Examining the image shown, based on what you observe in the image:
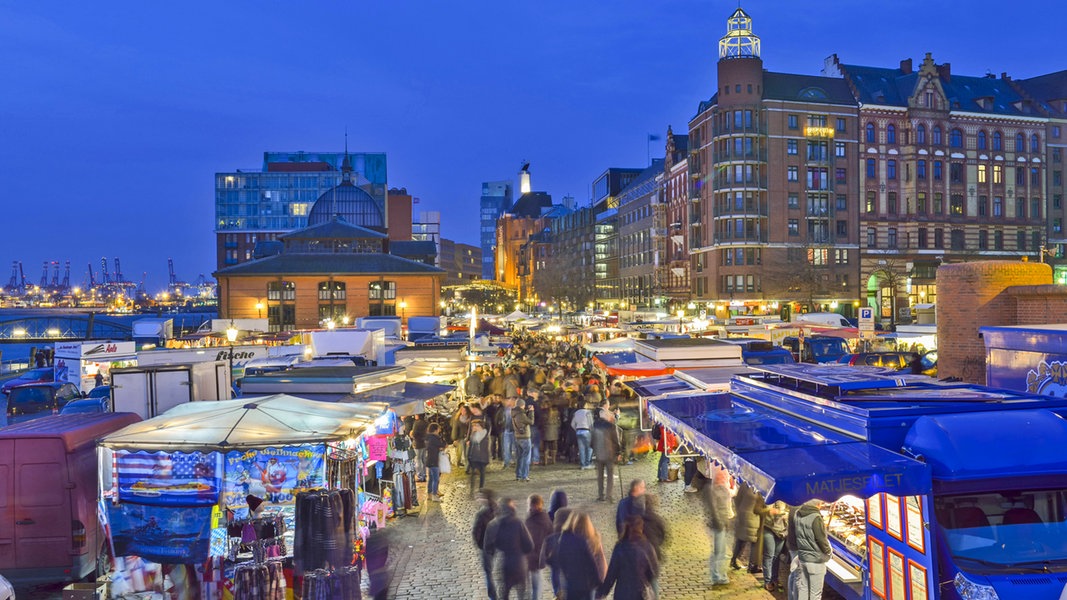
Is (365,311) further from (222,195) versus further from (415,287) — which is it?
(222,195)

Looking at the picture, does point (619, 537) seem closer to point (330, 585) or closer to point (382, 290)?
point (330, 585)

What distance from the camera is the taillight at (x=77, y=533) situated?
9.31 metres

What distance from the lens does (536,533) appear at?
9.12 meters

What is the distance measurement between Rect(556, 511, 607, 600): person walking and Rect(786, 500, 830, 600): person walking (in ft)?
6.82

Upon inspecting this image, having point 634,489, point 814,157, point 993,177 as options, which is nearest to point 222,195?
point 814,157

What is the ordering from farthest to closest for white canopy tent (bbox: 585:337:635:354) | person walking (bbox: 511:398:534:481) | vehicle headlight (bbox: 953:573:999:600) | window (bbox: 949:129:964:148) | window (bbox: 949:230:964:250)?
window (bbox: 949:230:964:250) → window (bbox: 949:129:964:148) → white canopy tent (bbox: 585:337:635:354) → person walking (bbox: 511:398:534:481) → vehicle headlight (bbox: 953:573:999:600)

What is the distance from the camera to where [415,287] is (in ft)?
203

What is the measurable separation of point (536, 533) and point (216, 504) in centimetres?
373

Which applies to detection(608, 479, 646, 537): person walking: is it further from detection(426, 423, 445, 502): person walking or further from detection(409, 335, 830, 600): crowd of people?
detection(426, 423, 445, 502): person walking

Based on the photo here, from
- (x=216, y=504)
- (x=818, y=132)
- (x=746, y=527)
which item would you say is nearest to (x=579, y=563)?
(x=746, y=527)

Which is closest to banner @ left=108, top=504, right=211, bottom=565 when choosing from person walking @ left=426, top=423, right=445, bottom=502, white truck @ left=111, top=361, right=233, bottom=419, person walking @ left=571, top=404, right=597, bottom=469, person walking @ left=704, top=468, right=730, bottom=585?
white truck @ left=111, top=361, right=233, bottom=419

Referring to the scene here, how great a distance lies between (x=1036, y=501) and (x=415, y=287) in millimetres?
57040

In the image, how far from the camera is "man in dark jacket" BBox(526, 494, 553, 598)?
8.91 meters

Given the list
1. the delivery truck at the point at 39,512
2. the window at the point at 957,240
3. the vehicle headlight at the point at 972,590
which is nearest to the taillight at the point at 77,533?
the delivery truck at the point at 39,512
